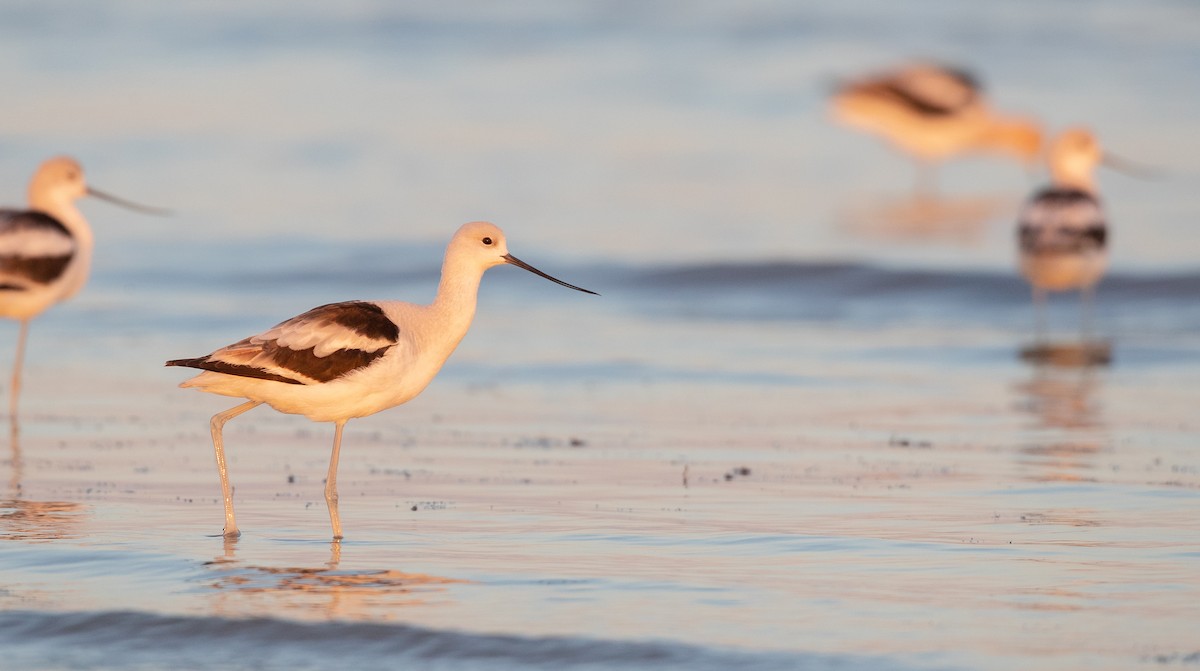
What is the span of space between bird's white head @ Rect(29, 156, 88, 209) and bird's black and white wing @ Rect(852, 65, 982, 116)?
1375 cm

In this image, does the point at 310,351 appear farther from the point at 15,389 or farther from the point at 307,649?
the point at 15,389

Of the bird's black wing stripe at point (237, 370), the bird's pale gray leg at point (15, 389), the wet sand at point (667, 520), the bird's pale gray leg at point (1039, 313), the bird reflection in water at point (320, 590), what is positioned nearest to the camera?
the wet sand at point (667, 520)

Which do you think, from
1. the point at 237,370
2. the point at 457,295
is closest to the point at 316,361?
the point at 237,370

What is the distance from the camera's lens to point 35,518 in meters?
7.66

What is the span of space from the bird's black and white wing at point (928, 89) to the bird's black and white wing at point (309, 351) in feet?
58.4

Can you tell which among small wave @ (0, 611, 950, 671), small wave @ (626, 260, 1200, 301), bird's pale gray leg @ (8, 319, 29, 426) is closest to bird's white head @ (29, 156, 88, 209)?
bird's pale gray leg @ (8, 319, 29, 426)

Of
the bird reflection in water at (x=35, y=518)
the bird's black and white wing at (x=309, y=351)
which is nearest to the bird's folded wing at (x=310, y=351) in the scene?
the bird's black and white wing at (x=309, y=351)

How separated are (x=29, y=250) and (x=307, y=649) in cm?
664

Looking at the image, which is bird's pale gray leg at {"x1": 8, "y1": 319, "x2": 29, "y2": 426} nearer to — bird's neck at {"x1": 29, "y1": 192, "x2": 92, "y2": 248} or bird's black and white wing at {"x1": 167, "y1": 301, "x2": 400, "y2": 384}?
bird's neck at {"x1": 29, "y1": 192, "x2": 92, "y2": 248}

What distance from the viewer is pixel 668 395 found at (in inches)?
445

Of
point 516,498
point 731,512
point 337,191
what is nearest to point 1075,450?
point 731,512

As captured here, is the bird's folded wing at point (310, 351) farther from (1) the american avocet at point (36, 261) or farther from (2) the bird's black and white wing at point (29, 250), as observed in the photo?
(2) the bird's black and white wing at point (29, 250)

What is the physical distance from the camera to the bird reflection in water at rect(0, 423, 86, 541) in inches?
288

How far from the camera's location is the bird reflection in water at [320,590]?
633 cm
